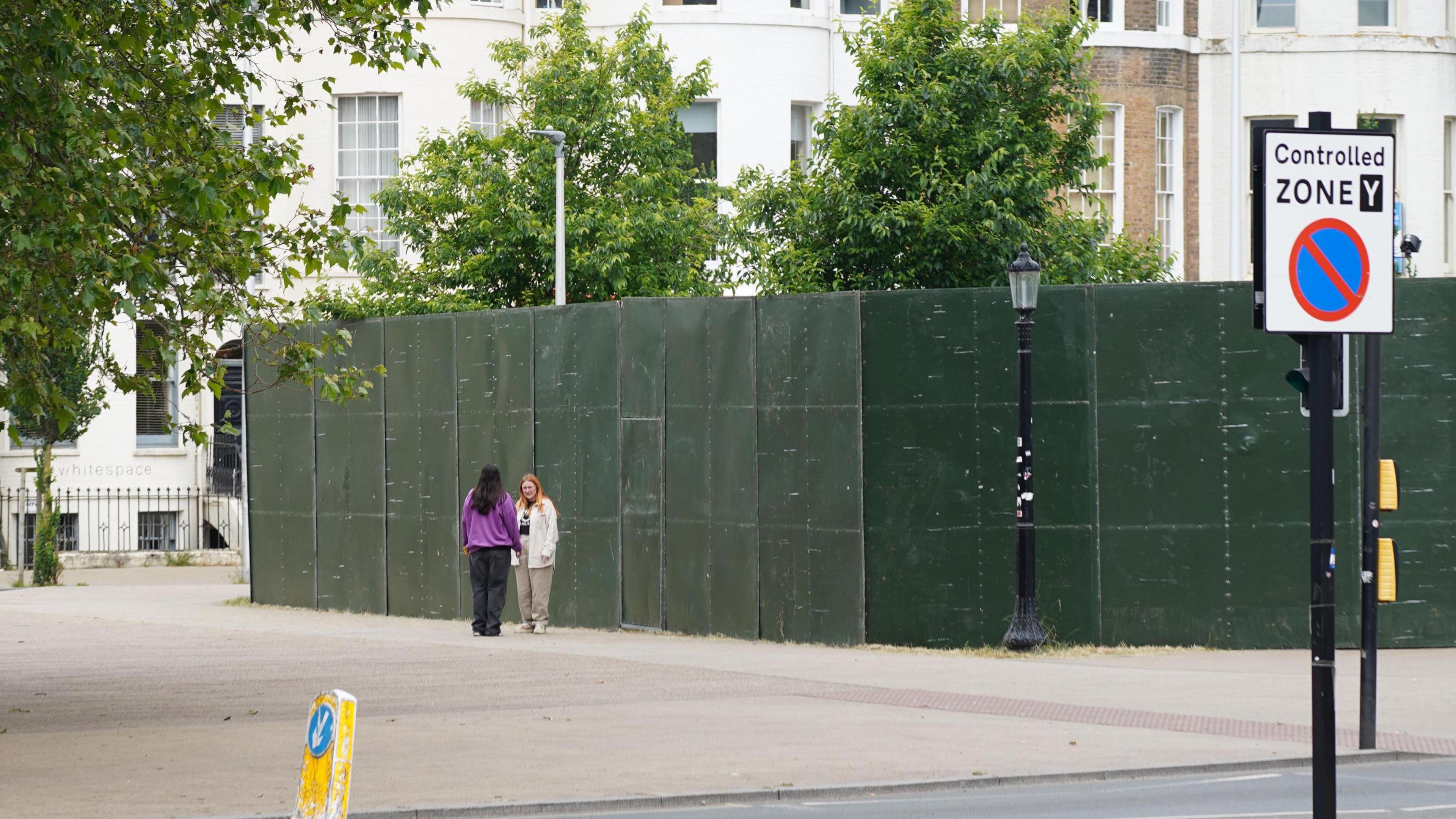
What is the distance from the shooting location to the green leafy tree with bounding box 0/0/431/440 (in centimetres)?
1180

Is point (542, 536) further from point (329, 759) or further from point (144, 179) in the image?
point (329, 759)

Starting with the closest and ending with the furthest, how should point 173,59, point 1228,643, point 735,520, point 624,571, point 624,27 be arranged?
point 173,59
point 1228,643
point 735,520
point 624,571
point 624,27

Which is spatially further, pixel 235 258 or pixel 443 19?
pixel 443 19

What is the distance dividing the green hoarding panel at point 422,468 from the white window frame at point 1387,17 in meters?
19.8

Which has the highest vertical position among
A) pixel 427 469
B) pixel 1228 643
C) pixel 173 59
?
pixel 173 59

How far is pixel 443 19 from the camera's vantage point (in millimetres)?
34000

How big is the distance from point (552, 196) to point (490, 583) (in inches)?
391

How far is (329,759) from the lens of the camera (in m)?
6.45

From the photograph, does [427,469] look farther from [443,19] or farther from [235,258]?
[443,19]

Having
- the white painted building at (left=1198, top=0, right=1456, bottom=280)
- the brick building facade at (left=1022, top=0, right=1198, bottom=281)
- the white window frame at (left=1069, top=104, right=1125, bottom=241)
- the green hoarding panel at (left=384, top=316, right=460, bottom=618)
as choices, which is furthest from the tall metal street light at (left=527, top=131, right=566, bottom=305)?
the white painted building at (left=1198, top=0, right=1456, bottom=280)

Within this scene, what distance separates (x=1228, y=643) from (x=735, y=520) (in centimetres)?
499

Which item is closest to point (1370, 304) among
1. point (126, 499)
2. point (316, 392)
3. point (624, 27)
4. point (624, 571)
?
point (624, 571)

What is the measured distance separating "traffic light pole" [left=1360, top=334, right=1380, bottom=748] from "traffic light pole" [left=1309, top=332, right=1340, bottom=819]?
5397mm

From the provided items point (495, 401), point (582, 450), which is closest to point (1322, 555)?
point (582, 450)
